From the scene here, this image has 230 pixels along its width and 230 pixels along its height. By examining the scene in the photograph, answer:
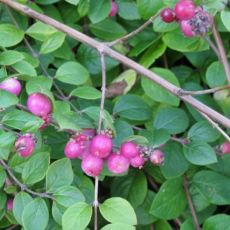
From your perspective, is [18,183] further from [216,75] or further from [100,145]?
[216,75]

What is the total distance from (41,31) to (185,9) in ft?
1.19

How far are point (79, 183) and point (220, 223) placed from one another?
298 millimetres

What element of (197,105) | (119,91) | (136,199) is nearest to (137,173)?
(136,199)

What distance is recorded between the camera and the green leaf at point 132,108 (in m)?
1.13

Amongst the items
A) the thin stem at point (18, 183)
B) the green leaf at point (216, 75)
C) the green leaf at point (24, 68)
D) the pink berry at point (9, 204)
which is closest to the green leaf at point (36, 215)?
the thin stem at point (18, 183)

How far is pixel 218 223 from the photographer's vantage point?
1.06 meters

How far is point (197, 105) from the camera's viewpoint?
3.14 ft

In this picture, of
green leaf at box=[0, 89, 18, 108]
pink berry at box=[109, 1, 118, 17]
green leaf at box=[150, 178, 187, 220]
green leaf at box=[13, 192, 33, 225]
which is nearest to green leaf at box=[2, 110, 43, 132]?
green leaf at box=[0, 89, 18, 108]

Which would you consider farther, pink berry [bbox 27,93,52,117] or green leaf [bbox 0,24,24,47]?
green leaf [bbox 0,24,24,47]

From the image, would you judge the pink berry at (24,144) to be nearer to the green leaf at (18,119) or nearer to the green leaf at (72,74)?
the green leaf at (18,119)

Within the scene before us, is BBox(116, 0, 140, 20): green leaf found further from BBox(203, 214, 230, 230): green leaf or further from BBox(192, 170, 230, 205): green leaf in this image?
BBox(203, 214, 230, 230): green leaf

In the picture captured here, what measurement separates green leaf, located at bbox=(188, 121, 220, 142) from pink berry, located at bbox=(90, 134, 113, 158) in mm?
272

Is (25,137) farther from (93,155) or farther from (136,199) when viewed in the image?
(136,199)

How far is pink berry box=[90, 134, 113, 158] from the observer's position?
889 mm
